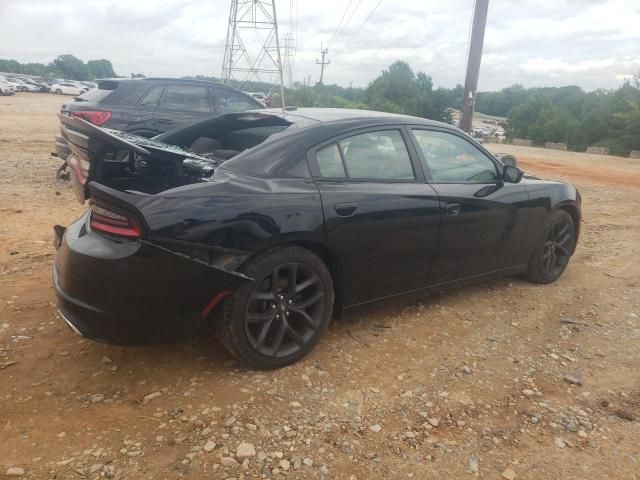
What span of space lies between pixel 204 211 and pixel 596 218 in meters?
7.25

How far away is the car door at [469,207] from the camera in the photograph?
12.1 ft

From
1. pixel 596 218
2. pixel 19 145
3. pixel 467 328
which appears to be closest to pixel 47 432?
pixel 467 328

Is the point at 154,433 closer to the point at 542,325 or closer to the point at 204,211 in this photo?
the point at 204,211

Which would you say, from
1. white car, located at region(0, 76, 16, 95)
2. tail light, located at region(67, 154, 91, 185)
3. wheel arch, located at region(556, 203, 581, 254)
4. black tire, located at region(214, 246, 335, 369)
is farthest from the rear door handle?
white car, located at region(0, 76, 16, 95)

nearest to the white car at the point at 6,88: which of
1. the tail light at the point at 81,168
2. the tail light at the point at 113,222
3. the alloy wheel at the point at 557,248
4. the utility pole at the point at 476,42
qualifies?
the utility pole at the point at 476,42

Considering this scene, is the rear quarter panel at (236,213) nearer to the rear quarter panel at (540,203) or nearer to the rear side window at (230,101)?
the rear quarter panel at (540,203)

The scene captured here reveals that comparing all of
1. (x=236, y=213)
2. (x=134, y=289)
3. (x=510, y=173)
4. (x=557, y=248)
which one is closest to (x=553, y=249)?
(x=557, y=248)

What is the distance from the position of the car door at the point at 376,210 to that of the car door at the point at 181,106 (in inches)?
197

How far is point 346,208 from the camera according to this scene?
3113mm

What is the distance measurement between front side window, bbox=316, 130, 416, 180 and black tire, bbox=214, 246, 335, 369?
24.2 inches

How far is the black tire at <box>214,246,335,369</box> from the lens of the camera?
2.80 metres

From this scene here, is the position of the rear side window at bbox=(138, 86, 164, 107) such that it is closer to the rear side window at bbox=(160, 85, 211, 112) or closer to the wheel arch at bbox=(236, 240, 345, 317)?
the rear side window at bbox=(160, 85, 211, 112)

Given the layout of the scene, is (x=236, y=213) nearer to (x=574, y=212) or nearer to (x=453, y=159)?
(x=453, y=159)

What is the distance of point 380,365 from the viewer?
3209 mm
